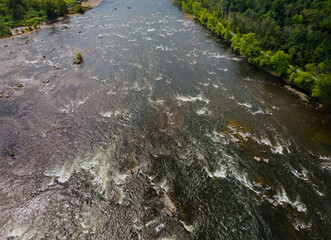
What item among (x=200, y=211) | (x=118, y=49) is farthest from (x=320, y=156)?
(x=118, y=49)

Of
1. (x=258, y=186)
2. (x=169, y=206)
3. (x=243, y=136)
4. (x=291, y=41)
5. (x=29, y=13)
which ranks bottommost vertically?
(x=169, y=206)

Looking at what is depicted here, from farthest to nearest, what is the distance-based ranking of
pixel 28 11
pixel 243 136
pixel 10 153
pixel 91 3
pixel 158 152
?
1. pixel 91 3
2. pixel 28 11
3. pixel 243 136
4. pixel 10 153
5. pixel 158 152

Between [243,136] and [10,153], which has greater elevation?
[243,136]

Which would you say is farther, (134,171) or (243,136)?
(243,136)

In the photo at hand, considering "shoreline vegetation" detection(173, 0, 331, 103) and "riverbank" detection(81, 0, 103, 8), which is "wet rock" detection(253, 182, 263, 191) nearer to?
"shoreline vegetation" detection(173, 0, 331, 103)

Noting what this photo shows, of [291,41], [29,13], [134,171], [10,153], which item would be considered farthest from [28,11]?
[291,41]

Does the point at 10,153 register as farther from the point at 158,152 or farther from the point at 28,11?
the point at 28,11

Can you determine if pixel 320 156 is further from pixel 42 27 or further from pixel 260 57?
pixel 42 27
